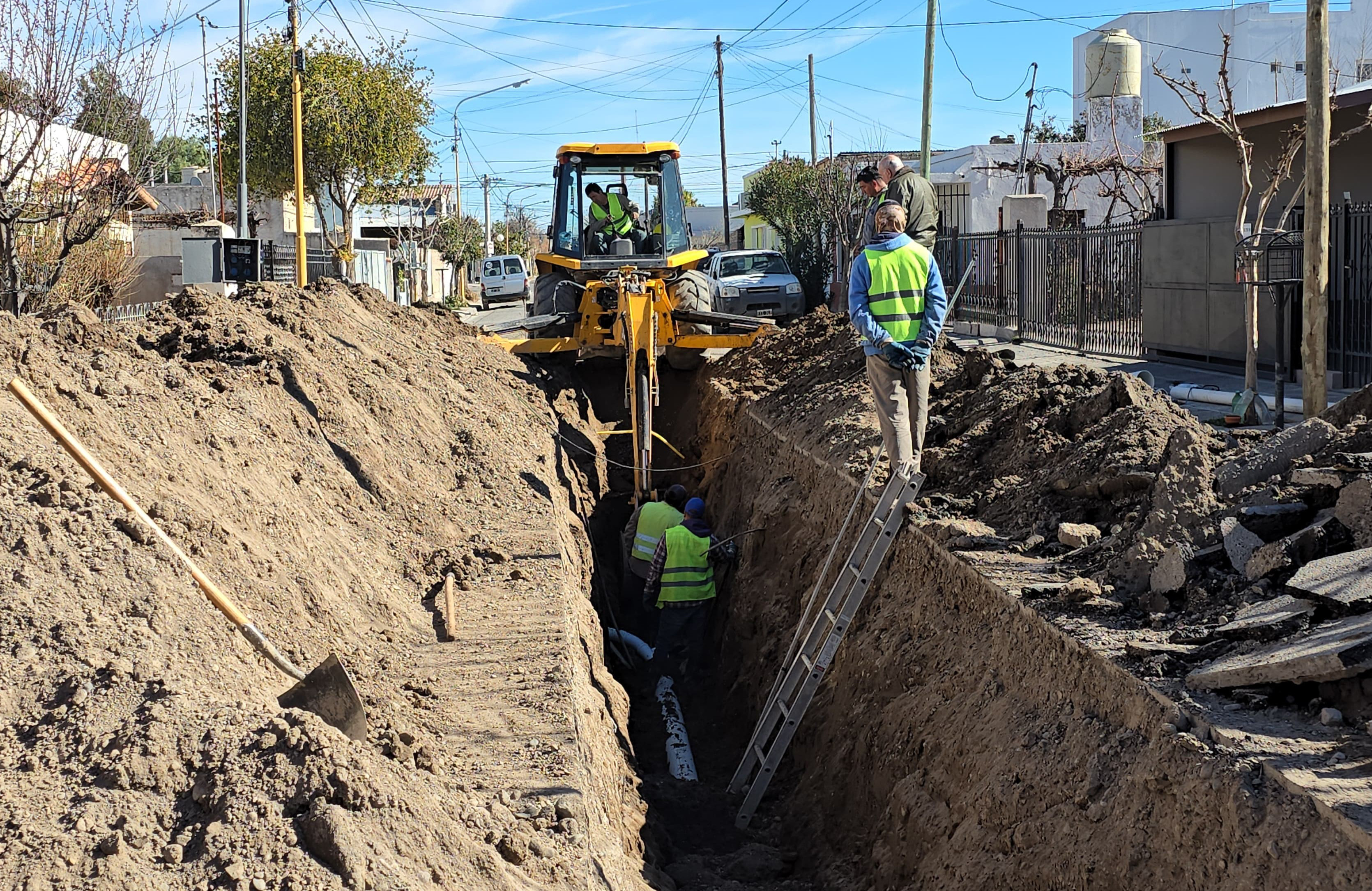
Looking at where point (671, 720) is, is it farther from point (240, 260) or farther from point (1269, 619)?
point (240, 260)

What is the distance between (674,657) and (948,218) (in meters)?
30.1

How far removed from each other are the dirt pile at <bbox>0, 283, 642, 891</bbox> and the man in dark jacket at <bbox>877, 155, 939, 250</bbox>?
12.1 feet

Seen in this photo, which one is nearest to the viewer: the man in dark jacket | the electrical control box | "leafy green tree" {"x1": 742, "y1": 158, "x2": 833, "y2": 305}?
the man in dark jacket

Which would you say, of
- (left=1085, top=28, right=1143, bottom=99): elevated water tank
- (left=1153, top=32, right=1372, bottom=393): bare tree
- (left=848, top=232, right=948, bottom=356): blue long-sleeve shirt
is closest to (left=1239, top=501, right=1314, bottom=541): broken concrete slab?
(left=848, top=232, right=948, bottom=356): blue long-sleeve shirt

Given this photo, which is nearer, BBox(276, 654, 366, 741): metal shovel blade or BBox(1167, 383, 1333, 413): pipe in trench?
A: BBox(276, 654, 366, 741): metal shovel blade

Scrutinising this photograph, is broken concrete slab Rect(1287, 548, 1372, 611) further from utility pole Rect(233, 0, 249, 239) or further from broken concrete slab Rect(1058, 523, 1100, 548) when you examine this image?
utility pole Rect(233, 0, 249, 239)

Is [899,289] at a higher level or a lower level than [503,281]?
lower

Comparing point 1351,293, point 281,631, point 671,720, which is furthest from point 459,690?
point 1351,293

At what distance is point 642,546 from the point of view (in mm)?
11453

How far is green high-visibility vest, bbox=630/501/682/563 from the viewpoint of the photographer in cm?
1125

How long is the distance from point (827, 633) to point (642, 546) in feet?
13.2

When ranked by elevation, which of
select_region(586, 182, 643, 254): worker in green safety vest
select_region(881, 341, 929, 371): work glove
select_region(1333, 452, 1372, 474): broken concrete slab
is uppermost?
select_region(586, 182, 643, 254): worker in green safety vest

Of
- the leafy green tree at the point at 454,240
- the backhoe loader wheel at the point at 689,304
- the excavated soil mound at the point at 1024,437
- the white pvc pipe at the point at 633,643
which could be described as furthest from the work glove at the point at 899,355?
the leafy green tree at the point at 454,240

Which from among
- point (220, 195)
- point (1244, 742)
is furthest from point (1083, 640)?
point (220, 195)
